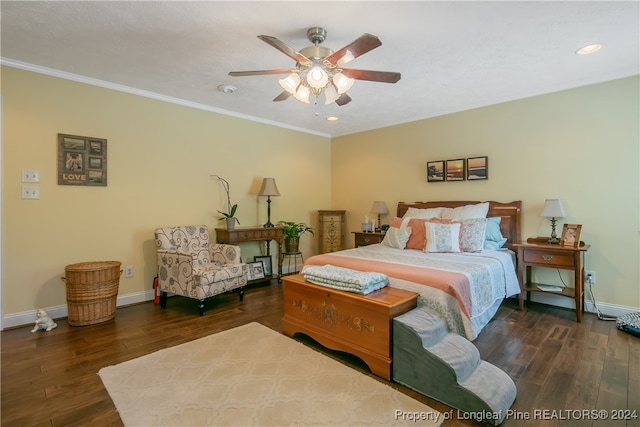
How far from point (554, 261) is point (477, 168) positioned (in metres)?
1.49

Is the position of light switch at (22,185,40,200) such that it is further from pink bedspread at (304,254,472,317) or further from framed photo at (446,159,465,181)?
framed photo at (446,159,465,181)

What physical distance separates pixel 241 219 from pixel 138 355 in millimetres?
2557

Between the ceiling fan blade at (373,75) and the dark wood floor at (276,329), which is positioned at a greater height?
the ceiling fan blade at (373,75)

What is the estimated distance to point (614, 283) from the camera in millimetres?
3260

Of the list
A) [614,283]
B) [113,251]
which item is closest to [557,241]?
[614,283]

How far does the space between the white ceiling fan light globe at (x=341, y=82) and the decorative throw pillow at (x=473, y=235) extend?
2117mm

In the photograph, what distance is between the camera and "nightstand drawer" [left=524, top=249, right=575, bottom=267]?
10.3ft

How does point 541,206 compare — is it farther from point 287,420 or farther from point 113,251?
point 113,251

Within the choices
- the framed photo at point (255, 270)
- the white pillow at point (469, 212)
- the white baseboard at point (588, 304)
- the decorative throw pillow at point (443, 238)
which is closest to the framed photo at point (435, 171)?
the white pillow at point (469, 212)

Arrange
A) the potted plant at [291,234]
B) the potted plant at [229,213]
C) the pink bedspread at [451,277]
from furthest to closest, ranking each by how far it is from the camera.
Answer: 1. the potted plant at [291,234]
2. the potted plant at [229,213]
3. the pink bedspread at [451,277]

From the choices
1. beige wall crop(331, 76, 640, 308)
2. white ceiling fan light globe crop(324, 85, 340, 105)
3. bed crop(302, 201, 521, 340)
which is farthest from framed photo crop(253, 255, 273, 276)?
white ceiling fan light globe crop(324, 85, 340, 105)

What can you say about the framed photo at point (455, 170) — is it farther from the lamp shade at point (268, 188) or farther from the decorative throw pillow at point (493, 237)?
the lamp shade at point (268, 188)

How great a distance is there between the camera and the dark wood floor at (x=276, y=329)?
1.77 metres

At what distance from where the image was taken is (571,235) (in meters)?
3.32
